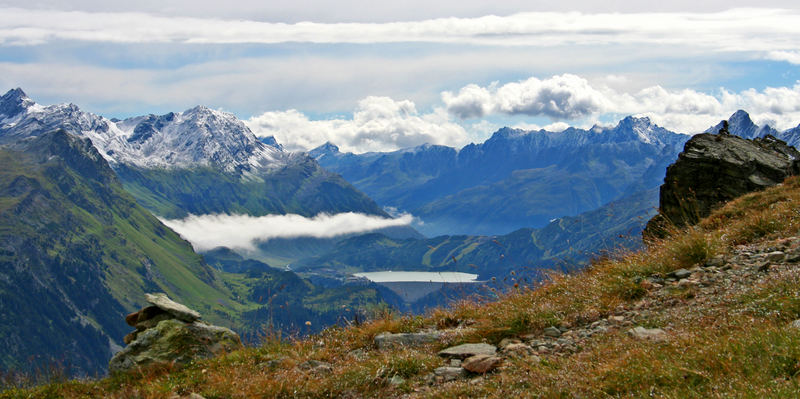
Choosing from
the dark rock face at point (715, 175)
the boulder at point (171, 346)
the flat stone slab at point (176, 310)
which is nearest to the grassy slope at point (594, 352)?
the boulder at point (171, 346)

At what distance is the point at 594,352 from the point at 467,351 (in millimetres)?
2479

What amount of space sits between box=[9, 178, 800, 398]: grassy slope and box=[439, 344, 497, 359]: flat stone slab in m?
0.33

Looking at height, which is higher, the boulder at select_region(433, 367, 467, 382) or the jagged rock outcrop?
the boulder at select_region(433, 367, 467, 382)

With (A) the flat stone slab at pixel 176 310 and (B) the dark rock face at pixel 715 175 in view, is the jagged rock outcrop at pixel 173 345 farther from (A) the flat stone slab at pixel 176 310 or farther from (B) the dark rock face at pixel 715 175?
(B) the dark rock face at pixel 715 175

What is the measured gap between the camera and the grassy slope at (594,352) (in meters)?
6.54

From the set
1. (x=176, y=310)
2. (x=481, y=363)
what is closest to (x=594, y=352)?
(x=481, y=363)

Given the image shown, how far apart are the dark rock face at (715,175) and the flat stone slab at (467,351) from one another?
12.3m

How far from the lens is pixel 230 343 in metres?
13.3

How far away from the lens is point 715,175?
21922mm

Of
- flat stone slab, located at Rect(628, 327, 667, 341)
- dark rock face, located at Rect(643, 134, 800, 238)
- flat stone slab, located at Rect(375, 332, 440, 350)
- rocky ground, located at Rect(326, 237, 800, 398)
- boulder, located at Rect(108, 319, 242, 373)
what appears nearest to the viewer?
flat stone slab, located at Rect(628, 327, 667, 341)

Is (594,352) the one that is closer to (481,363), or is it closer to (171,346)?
(481,363)

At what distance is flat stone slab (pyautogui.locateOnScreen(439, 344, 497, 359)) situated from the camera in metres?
9.73

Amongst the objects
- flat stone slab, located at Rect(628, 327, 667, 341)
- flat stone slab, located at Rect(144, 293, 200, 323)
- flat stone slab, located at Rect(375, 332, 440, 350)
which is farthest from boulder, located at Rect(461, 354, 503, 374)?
flat stone slab, located at Rect(144, 293, 200, 323)

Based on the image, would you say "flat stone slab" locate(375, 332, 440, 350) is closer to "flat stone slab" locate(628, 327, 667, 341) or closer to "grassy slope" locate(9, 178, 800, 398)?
"grassy slope" locate(9, 178, 800, 398)
